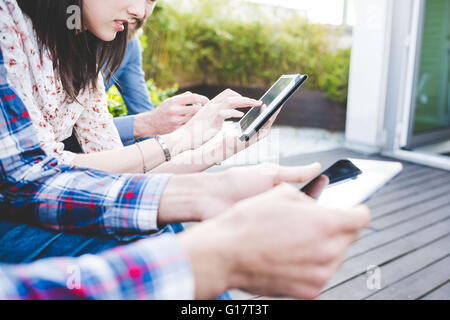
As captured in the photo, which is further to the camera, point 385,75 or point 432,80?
point 432,80

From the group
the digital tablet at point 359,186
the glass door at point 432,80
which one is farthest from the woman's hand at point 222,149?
the glass door at point 432,80

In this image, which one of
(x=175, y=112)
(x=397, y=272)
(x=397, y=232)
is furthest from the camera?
(x=397, y=232)

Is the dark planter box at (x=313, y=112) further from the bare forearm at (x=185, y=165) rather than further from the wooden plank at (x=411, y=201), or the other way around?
the bare forearm at (x=185, y=165)

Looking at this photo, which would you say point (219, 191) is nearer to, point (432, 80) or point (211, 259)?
point (211, 259)

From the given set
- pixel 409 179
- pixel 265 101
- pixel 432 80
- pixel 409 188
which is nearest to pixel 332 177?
pixel 265 101

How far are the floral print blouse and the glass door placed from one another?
151 inches

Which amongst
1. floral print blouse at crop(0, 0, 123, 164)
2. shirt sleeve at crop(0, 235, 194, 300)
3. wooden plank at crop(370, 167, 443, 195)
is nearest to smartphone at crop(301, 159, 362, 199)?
shirt sleeve at crop(0, 235, 194, 300)

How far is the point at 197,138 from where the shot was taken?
1.21 m

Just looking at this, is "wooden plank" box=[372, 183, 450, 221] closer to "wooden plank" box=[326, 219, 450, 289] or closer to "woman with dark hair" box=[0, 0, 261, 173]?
"wooden plank" box=[326, 219, 450, 289]

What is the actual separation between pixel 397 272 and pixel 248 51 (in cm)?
496

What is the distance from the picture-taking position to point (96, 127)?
1.24 metres

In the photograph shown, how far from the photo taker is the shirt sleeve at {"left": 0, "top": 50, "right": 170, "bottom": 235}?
653mm

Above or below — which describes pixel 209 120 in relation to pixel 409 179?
above

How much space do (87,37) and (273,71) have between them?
5.45 meters
